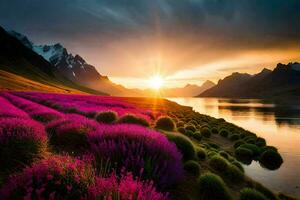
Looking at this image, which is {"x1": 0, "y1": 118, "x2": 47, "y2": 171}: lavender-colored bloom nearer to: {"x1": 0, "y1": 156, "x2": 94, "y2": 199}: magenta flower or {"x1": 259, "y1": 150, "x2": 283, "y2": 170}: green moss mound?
{"x1": 0, "y1": 156, "x2": 94, "y2": 199}: magenta flower

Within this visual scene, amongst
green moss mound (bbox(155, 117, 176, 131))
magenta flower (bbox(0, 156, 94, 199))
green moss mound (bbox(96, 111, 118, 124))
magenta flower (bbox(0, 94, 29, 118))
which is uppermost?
magenta flower (bbox(0, 94, 29, 118))

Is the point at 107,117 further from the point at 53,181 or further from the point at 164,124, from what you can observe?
the point at 53,181

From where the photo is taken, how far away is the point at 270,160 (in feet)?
84.2

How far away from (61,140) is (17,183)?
7194mm

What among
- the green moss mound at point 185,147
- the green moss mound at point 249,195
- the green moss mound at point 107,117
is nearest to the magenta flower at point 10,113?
the green moss mound at point 107,117

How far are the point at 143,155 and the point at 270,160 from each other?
2076cm

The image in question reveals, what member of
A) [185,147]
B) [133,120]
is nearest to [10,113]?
[133,120]

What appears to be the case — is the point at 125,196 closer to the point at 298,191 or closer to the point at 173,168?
the point at 173,168

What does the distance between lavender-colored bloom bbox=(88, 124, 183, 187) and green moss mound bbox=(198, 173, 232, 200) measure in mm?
2051

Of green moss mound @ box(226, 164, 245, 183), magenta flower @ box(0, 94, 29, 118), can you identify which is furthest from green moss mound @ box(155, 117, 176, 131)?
magenta flower @ box(0, 94, 29, 118)

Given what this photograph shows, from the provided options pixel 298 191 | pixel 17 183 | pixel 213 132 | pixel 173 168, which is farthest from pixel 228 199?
pixel 213 132

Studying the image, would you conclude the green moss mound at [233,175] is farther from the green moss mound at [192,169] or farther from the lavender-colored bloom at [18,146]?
the lavender-colored bloom at [18,146]

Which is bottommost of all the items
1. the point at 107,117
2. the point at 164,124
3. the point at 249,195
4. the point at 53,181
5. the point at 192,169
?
the point at 249,195

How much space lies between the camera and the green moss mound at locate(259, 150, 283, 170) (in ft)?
81.8
